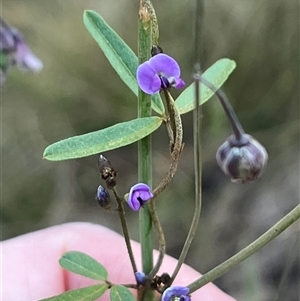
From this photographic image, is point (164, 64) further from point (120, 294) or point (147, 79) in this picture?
point (120, 294)

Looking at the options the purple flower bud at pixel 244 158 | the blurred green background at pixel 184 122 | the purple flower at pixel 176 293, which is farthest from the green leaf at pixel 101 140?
the blurred green background at pixel 184 122

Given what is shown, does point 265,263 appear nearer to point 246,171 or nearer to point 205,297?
point 205,297

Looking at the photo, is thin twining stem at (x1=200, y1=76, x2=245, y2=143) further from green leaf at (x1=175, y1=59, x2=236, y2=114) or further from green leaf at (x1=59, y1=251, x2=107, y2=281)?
green leaf at (x1=59, y1=251, x2=107, y2=281)

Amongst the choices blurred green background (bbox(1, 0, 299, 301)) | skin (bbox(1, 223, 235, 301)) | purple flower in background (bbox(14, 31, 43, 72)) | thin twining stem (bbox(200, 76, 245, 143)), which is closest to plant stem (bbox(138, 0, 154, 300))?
thin twining stem (bbox(200, 76, 245, 143))

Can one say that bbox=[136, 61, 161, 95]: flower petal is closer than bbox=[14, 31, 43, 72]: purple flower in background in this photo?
Yes

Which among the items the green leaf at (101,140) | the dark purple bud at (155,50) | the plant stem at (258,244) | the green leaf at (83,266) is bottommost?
the plant stem at (258,244)

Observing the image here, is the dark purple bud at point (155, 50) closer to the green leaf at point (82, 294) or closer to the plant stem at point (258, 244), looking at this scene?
the plant stem at point (258, 244)
